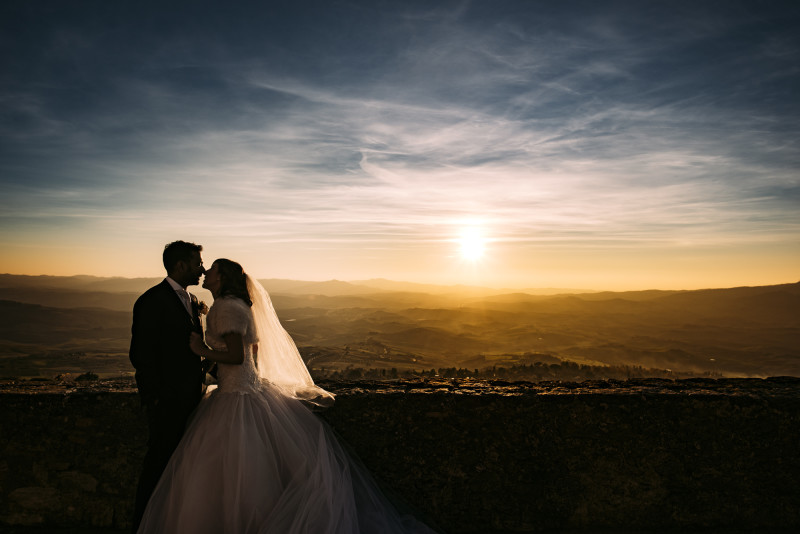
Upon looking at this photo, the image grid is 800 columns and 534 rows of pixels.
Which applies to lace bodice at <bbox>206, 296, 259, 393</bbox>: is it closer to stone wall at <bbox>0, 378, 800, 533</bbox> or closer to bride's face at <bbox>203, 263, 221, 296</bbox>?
bride's face at <bbox>203, 263, 221, 296</bbox>

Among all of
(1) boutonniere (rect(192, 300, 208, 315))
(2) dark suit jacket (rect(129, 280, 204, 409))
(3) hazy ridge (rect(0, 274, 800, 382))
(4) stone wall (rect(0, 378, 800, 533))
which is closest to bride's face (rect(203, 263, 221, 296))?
(1) boutonniere (rect(192, 300, 208, 315))

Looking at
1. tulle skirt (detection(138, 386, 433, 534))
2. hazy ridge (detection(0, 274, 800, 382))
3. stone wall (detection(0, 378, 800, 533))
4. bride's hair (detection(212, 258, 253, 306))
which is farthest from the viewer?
hazy ridge (detection(0, 274, 800, 382))

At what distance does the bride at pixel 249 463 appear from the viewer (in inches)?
133

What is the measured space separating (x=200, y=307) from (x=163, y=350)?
517 mm

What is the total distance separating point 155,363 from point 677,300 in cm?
10724

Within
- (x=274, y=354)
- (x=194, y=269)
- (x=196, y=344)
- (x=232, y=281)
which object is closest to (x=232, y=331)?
(x=196, y=344)

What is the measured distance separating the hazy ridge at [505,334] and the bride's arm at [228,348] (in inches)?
798

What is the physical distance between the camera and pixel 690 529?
12.2ft

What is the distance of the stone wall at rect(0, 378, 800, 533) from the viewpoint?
12.3ft

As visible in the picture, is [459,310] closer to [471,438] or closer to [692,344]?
[692,344]

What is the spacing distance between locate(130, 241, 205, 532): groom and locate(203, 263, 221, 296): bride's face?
0.69 ft

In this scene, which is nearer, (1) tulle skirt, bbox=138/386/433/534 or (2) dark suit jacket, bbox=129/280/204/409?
(1) tulle skirt, bbox=138/386/433/534

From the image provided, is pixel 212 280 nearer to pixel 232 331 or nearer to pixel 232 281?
pixel 232 281

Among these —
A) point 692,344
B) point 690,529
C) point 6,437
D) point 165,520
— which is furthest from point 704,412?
point 692,344
